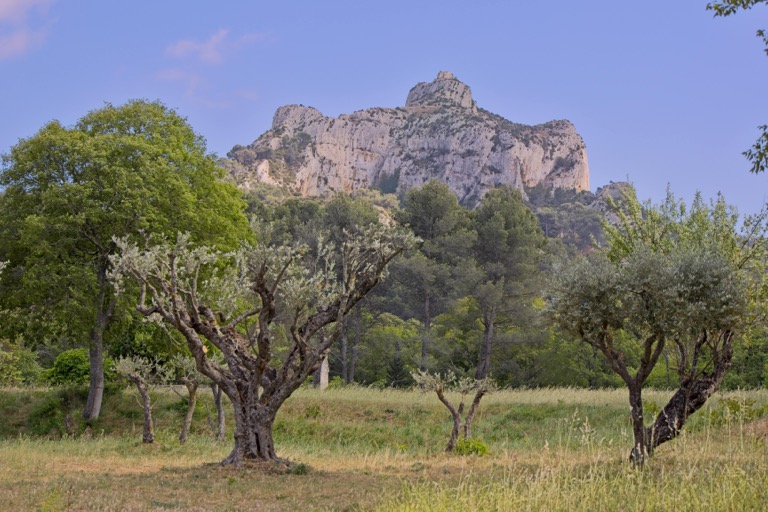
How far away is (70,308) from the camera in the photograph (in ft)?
79.9

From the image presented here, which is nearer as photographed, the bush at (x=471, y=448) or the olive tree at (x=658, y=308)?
the olive tree at (x=658, y=308)

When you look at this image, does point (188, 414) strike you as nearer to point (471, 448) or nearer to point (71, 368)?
point (471, 448)

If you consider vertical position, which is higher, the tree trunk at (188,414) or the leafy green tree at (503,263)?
the leafy green tree at (503,263)

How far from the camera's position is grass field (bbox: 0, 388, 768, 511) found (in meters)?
8.74

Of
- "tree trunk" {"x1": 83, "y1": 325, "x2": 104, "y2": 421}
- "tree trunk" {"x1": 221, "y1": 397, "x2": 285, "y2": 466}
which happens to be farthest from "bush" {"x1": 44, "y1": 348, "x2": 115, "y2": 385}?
"tree trunk" {"x1": 221, "y1": 397, "x2": 285, "y2": 466}

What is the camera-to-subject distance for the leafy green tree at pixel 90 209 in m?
24.5

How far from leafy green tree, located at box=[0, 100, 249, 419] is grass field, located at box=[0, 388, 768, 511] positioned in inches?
181

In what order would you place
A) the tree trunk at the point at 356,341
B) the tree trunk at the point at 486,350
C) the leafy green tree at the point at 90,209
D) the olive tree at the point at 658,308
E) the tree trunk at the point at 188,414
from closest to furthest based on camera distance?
1. the olive tree at the point at 658,308
2. the tree trunk at the point at 188,414
3. the leafy green tree at the point at 90,209
4. the tree trunk at the point at 486,350
5. the tree trunk at the point at 356,341

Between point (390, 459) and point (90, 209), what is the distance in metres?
13.9

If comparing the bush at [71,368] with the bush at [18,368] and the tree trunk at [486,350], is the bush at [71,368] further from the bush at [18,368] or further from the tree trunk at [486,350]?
the tree trunk at [486,350]

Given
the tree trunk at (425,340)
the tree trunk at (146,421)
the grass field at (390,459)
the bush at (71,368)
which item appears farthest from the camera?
the tree trunk at (425,340)

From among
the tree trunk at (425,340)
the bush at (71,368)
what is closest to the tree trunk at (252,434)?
the bush at (71,368)

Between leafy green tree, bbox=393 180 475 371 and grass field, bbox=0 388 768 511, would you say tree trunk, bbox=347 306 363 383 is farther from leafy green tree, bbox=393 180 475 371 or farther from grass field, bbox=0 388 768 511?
grass field, bbox=0 388 768 511

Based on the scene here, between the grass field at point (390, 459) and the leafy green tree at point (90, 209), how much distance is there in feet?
15.1
